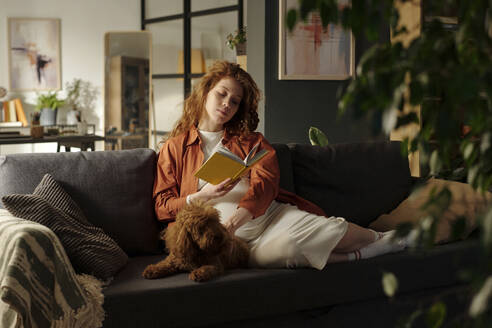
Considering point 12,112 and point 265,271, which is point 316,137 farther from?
point 12,112

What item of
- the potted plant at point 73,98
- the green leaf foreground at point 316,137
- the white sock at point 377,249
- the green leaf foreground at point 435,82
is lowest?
the white sock at point 377,249

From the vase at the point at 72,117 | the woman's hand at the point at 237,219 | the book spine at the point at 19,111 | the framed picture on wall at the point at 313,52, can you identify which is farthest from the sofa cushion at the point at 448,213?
the book spine at the point at 19,111

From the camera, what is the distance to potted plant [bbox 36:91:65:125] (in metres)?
7.19

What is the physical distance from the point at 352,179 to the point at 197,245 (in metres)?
1.12

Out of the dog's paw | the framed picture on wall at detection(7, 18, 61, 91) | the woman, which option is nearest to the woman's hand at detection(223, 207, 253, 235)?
the woman

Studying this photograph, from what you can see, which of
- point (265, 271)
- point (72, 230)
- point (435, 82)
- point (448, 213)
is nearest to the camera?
point (435, 82)

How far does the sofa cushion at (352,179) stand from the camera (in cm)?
283

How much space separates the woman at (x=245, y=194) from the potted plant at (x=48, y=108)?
499 centimetres

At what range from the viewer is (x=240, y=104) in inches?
107

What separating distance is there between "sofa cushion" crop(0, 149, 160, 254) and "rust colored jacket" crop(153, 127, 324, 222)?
80 millimetres

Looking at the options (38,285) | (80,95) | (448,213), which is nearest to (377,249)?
(448,213)

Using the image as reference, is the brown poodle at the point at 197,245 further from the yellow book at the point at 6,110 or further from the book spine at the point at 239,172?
the yellow book at the point at 6,110

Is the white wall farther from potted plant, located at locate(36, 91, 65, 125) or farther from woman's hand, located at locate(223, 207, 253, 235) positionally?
woman's hand, located at locate(223, 207, 253, 235)

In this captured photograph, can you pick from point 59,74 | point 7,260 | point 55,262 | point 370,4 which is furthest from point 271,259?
point 59,74
